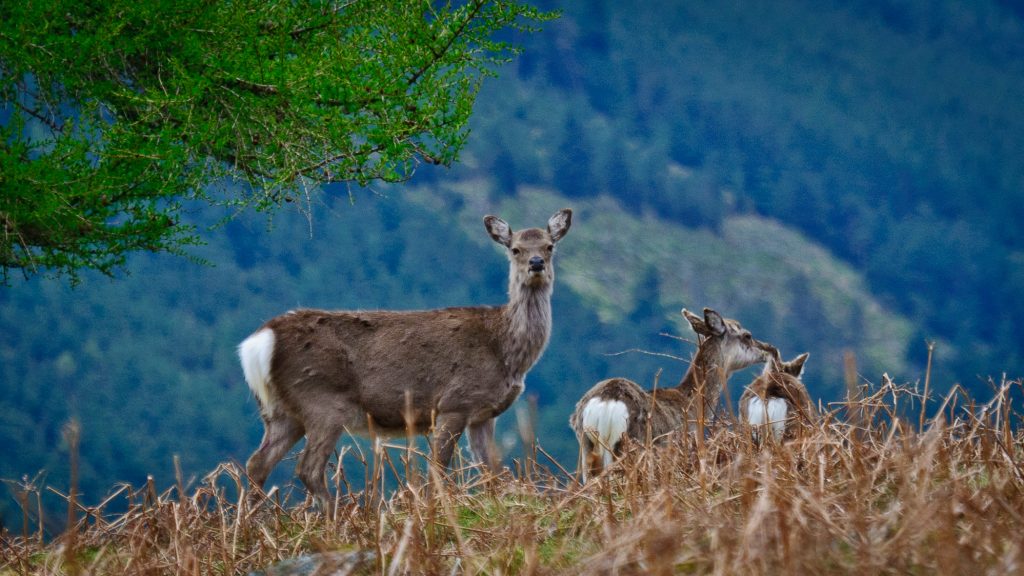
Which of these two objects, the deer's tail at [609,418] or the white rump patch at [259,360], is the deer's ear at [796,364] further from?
the white rump patch at [259,360]

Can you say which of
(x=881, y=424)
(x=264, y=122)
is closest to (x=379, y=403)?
(x=264, y=122)

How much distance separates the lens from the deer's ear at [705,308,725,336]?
26.8 ft

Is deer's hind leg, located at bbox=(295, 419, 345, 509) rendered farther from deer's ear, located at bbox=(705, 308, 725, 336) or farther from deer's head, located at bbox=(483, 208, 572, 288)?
deer's ear, located at bbox=(705, 308, 725, 336)

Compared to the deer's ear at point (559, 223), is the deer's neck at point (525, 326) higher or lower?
lower

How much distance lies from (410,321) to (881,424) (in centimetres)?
399

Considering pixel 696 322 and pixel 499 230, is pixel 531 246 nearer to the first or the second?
pixel 499 230

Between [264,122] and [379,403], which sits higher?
[264,122]

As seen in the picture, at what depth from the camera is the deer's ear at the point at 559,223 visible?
837cm

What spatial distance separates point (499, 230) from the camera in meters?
8.35

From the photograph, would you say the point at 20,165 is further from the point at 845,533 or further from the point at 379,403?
the point at 845,533

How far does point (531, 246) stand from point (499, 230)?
13.8 inches

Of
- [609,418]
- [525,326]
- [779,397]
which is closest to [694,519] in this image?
[609,418]

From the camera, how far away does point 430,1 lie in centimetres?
855

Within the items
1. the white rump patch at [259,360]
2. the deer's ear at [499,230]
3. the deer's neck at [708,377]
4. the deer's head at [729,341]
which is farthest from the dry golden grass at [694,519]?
the deer's ear at [499,230]
